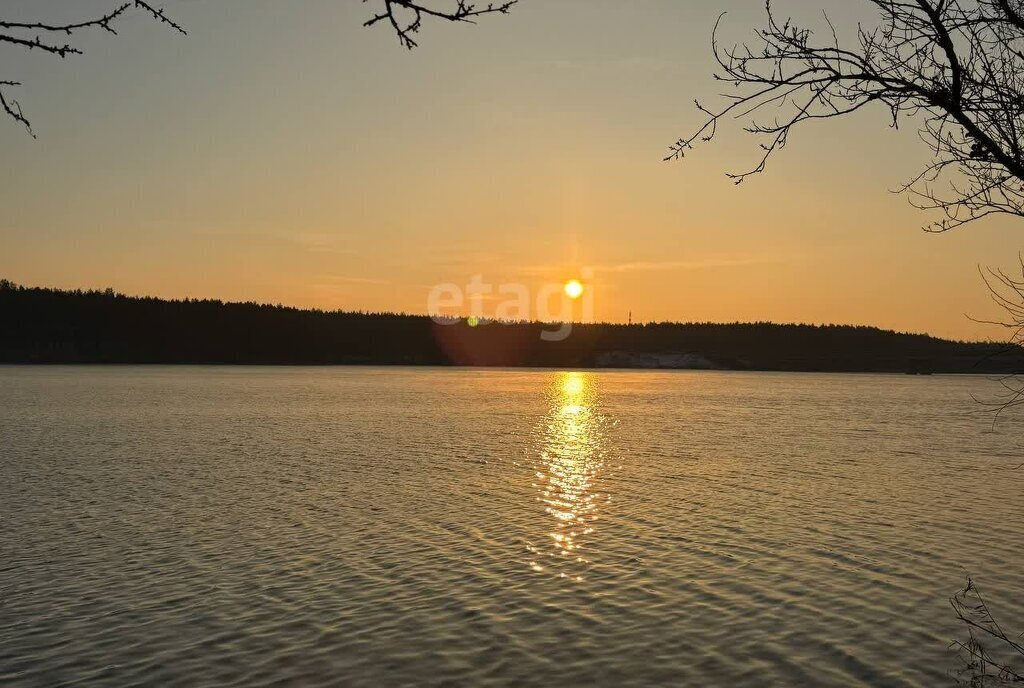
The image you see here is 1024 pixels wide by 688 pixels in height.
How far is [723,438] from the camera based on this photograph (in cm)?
4241

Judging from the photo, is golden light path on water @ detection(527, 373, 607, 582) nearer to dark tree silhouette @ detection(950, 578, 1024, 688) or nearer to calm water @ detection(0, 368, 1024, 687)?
calm water @ detection(0, 368, 1024, 687)

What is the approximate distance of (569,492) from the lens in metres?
25.0

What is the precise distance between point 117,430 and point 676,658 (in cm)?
3725

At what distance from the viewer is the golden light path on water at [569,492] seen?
16.6 meters

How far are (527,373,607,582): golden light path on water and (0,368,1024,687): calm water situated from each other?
126 mm

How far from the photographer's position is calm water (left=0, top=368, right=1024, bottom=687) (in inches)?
436

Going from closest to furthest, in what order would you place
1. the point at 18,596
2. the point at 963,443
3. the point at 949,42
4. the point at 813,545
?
1. the point at 949,42
2. the point at 18,596
3. the point at 813,545
4. the point at 963,443

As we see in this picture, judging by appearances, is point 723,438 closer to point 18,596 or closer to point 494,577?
point 494,577

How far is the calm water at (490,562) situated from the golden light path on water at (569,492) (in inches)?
5.0

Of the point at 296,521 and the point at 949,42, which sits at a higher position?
the point at 949,42

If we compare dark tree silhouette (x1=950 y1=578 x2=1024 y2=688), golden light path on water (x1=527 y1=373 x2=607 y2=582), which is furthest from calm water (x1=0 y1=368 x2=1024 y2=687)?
dark tree silhouette (x1=950 y1=578 x2=1024 y2=688)

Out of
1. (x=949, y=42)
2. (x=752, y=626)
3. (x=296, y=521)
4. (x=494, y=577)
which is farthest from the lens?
(x=296, y=521)

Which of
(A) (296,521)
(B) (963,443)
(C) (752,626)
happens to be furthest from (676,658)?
(B) (963,443)

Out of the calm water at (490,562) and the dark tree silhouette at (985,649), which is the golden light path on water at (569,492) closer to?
the calm water at (490,562)
